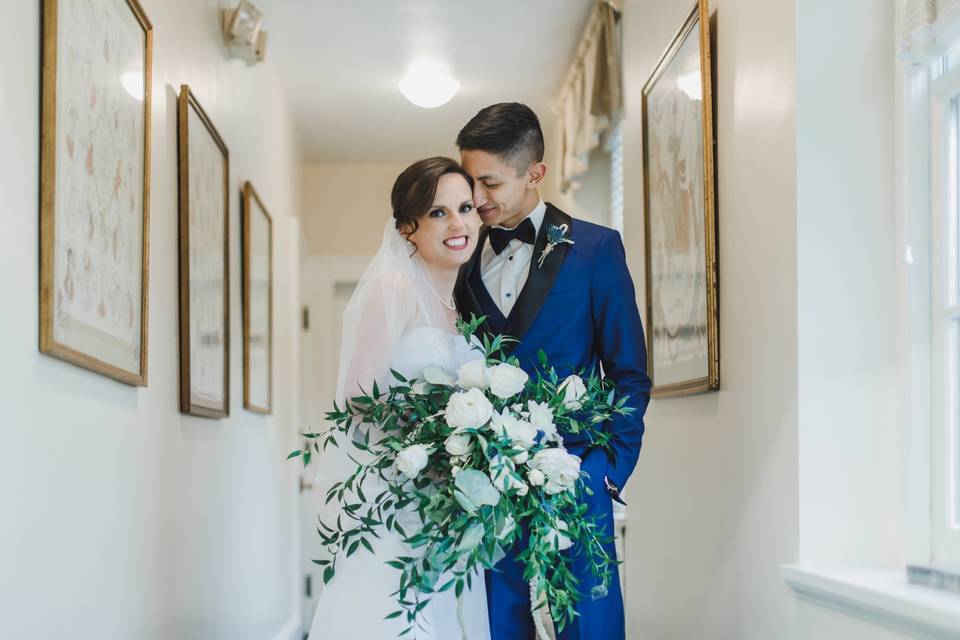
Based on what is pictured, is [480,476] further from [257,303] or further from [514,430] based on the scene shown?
[257,303]

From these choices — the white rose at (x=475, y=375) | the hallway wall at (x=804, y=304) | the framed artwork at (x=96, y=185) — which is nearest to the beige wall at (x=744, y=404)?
the hallway wall at (x=804, y=304)

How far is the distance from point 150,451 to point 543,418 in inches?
45.5

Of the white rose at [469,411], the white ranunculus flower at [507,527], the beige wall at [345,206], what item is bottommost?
the white ranunculus flower at [507,527]

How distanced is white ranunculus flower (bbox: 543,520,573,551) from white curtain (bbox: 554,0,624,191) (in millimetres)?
2479

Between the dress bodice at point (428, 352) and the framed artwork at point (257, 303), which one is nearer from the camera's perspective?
the dress bodice at point (428, 352)

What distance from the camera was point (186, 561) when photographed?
3105 millimetres

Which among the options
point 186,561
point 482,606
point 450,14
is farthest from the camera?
point 450,14

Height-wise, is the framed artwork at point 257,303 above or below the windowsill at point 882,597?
above

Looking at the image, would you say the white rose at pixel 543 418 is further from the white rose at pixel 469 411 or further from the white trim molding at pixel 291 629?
the white trim molding at pixel 291 629

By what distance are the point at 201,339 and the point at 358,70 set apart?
2.27 meters

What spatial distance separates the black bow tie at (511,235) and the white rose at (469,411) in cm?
56

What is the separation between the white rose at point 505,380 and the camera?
1963mm

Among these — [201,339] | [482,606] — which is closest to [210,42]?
[201,339]

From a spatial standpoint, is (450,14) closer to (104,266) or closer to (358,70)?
(358,70)
